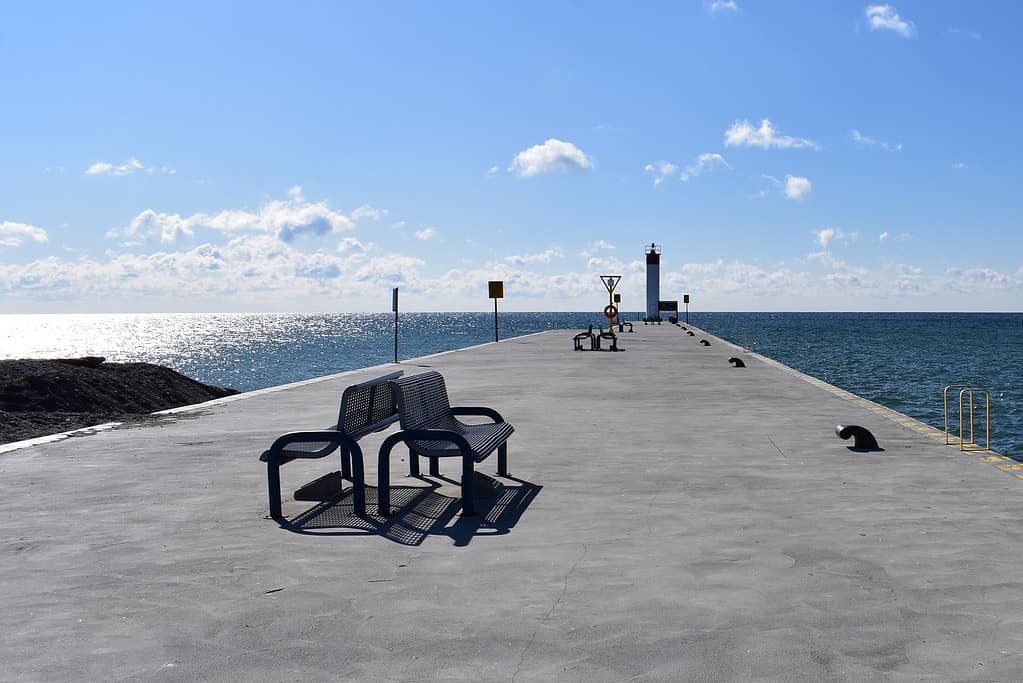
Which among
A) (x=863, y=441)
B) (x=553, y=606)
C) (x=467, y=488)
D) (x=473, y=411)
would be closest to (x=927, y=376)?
(x=863, y=441)

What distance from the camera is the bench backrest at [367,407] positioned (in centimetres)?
761

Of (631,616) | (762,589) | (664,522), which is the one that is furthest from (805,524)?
(631,616)

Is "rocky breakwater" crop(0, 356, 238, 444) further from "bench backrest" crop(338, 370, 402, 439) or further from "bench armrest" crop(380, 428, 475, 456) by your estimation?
"bench armrest" crop(380, 428, 475, 456)

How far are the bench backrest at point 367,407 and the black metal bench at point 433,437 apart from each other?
1.18 ft

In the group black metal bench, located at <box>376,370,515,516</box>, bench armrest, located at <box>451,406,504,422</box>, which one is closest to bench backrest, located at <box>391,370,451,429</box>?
black metal bench, located at <box>376,370,515,516</box>

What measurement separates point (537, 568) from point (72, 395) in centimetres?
1487

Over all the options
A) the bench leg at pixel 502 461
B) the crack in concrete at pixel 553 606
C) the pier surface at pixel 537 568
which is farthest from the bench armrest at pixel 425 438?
the bench leg at pixel 502 461

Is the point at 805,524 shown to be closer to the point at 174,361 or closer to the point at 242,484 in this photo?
the point at 242,484

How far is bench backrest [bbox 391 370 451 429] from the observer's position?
24.2ft

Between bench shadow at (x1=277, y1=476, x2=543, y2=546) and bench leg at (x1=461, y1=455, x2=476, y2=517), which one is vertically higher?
bench leg at (x1=461, y1=455, x2=476, y2=517)

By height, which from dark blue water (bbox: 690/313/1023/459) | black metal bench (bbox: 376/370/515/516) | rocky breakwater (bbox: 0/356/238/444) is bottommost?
dark blue water (bbox: 690/313/1023/459)

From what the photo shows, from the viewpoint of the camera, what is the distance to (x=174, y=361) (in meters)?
91.1

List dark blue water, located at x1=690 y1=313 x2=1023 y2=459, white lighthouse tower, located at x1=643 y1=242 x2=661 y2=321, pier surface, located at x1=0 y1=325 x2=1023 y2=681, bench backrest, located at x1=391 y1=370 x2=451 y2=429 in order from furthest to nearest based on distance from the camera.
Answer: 1. white lighthouse tower, located at x1=643 y1=242 x2=661 y2=321
2. dark blue water, located at x1=690 y1=313 x2=1023 y2=459
3. bench backrest, located at x1=391 y1=370 x2=451 y2=429
4. pier surface, located at x1=0 y1=325 x2=1023 y2=681

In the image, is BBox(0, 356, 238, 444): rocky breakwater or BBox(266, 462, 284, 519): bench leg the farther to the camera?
BBox(0, 356, 238, 444): rocky breakwater
